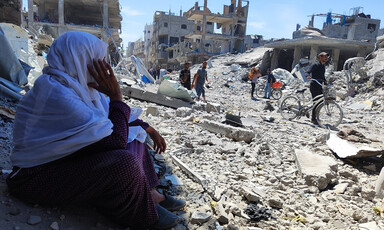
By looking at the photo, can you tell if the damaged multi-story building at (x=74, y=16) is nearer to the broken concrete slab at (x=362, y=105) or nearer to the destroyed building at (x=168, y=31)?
the destroyed building at (x=168, y=31)

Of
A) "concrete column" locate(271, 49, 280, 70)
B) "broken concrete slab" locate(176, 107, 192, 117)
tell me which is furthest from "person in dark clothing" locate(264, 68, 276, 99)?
"concrete column" locate(271, 49, 280, 70)

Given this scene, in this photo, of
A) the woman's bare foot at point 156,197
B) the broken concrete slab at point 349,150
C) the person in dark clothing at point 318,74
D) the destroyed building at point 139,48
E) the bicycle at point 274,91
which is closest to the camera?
the woman's bare foot at point 156,197

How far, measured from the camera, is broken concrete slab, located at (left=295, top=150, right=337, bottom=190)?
3008mm

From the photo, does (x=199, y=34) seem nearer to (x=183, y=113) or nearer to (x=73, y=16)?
(x=73, y=16)

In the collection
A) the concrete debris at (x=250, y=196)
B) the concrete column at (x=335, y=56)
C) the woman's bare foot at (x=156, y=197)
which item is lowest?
the concrete debris at (x=250, y=196)

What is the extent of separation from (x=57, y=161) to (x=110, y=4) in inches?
1054

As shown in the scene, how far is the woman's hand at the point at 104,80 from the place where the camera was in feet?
5.33

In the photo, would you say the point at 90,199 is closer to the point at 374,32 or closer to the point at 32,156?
the point at 32,156

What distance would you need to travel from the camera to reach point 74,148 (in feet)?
4.52

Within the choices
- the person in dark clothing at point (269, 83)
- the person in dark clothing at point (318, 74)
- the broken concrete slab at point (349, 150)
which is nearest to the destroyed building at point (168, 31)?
the person in dark clothing at point (269, 83)

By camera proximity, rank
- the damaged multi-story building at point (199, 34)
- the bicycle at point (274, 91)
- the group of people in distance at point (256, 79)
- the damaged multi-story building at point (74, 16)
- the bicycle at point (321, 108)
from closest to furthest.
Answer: the bicycle at point (321, 108) → the bicycle at point (274, 91) → the group of people in distance at point (256, 79) → the damaged multi-story building at point (74, 16) → the damaged multi-story building at point (199, 34)

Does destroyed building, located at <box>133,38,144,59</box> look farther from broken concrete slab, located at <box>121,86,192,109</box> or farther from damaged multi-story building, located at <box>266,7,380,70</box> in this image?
broken concrete slab, located at <box>121,86,192,109</box>

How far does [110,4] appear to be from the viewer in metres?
25.3

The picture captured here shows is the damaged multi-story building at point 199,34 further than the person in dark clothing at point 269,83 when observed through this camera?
Yes
